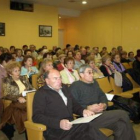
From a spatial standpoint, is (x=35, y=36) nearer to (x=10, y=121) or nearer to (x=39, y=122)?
(x=10, y=121)

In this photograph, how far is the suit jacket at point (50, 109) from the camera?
225 centimetres

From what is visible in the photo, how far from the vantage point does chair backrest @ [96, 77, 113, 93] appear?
154 inches

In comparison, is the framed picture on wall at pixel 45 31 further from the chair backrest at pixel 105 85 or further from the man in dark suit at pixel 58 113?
the man in dark suit at pixel 58 113

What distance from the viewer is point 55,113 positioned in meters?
2.40

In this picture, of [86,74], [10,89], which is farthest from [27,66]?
[86,74]

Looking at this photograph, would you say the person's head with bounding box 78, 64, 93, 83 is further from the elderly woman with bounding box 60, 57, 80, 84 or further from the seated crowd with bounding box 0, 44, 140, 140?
the elderly woman with bounding box 60, 57, 80, 84

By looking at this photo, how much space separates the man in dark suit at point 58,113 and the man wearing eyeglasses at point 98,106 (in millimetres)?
232

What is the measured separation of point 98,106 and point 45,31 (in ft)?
27.2

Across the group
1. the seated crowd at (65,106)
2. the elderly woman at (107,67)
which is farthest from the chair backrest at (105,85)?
the elderly woman at (107,67)

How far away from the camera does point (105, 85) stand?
4.01 meters

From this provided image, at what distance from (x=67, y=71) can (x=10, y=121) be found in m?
1.89

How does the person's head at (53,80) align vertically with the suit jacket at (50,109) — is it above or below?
above

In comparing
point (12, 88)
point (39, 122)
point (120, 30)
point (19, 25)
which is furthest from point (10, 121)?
point (120, 30)

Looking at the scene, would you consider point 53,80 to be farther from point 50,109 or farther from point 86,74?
point 86,74
